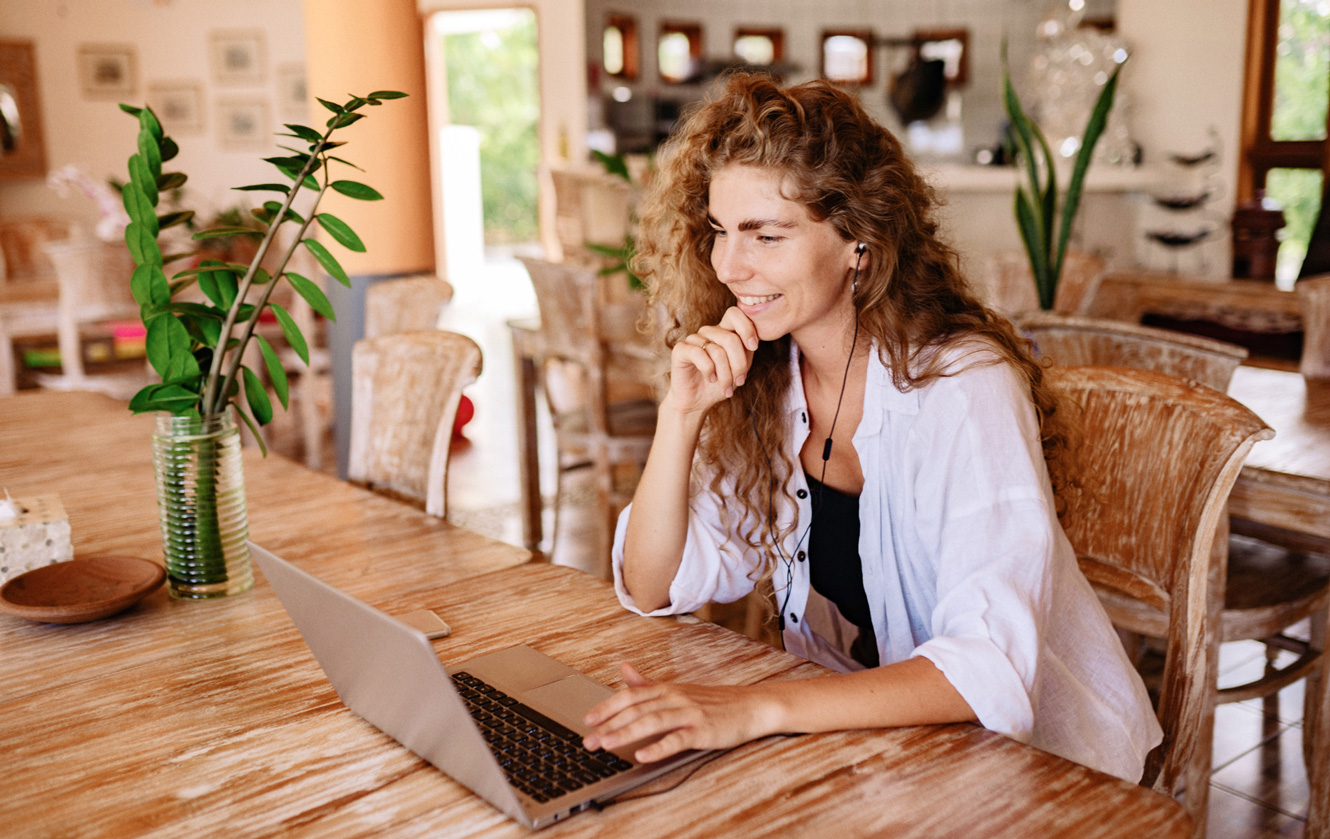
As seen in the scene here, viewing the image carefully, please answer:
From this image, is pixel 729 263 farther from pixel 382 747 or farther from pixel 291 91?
pixel 291 91

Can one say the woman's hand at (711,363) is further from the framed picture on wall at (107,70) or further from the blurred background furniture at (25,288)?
the framed picture on wall at (107,70)

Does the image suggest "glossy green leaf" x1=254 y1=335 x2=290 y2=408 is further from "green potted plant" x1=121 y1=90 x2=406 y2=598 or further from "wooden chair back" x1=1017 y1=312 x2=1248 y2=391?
"wooden chair back" x1=1017 y1=312 x2=1248 y2=391

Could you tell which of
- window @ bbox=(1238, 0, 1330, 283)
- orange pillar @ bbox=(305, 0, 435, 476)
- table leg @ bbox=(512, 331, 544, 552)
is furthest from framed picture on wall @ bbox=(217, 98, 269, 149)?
window @ bbox=(1238, 0, 1330, 283)

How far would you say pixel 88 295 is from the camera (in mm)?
4344

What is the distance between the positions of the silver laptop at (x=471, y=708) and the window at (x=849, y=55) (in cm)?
752

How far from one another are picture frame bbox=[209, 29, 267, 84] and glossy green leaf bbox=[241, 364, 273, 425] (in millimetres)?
8021

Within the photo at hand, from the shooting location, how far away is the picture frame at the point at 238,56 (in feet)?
28.0

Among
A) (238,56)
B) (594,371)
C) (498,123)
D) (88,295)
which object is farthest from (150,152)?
(498,123)

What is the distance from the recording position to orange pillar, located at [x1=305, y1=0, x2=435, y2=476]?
12.8ft

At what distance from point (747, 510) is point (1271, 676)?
1314 millimetres

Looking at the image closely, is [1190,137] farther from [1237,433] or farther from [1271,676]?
[1237,433]

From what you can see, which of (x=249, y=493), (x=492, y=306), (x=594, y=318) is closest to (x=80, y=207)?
(x=492, y=306)

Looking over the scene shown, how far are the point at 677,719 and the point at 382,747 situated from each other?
0.95 feet

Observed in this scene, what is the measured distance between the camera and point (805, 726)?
3.47 ft
